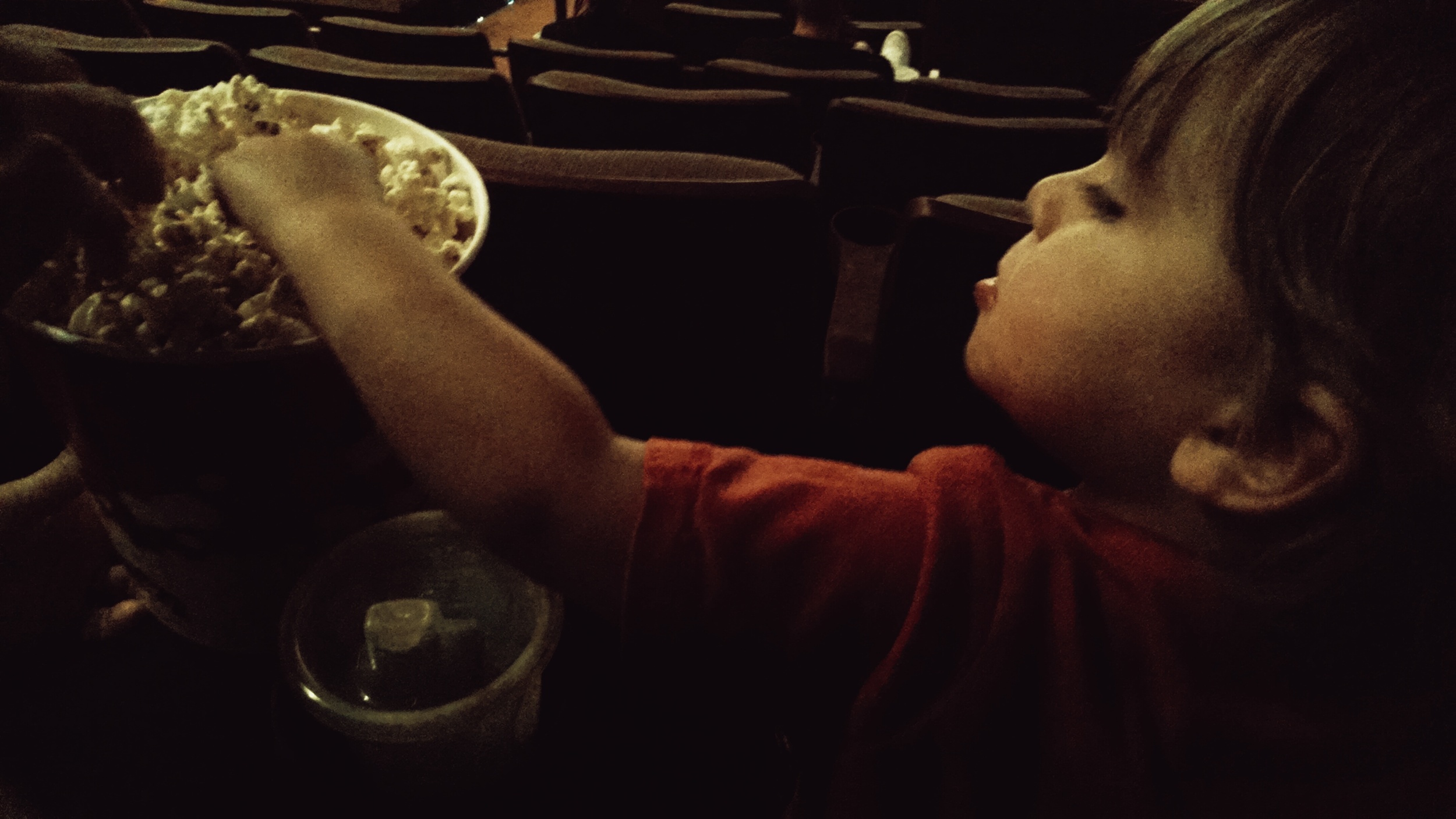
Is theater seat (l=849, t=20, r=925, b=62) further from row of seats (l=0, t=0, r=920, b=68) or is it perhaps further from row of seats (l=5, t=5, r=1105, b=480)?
row of seats (l=0, t=0, r=920, b=68)

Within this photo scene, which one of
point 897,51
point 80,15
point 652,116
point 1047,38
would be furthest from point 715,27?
point 80,15

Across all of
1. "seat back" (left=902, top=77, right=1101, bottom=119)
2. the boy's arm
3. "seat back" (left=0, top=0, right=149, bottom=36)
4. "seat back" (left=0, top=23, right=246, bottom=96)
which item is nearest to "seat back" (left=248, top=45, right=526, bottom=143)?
"seat back" (left=0, top=23, right=246, bottom=96)

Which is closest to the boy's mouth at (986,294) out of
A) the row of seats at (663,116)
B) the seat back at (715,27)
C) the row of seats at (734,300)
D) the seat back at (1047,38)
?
the row of seats at (734,300)

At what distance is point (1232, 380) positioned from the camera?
435 millimetres

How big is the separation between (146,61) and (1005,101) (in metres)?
1.85

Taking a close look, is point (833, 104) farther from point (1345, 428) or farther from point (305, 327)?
point (1345, 428)

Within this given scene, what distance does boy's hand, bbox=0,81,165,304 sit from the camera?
53 centimetres

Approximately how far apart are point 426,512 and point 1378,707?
773 millimetres

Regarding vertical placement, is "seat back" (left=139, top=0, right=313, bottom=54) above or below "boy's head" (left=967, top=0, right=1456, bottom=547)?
below

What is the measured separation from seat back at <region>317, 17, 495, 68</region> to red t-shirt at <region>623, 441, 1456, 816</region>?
226 centimetres

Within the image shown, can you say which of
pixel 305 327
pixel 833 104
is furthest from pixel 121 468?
pixel 833 104

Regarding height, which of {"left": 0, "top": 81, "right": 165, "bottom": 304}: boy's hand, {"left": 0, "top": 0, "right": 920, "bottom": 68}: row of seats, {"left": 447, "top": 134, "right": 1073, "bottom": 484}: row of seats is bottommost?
{"left": 447, "top": 134, "right": 1073, "bottom": 484}: row of seats

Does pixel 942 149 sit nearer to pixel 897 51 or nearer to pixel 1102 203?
pixel 1102 203

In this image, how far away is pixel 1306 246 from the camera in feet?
1.31
